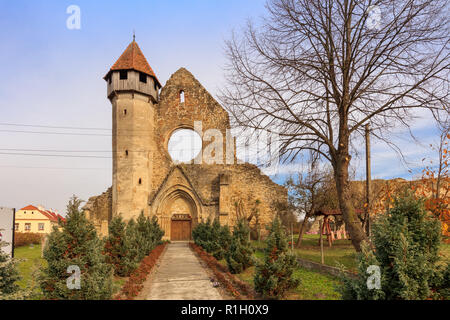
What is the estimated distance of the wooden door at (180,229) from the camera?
85.6 feet

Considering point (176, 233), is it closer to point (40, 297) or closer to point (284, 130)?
point (284, 130)

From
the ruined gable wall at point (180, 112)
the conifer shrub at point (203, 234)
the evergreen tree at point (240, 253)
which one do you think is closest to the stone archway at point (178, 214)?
the ruined gable wall at point (180, 112)

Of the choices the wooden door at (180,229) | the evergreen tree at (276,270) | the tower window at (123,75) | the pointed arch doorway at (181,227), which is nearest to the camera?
the evergreen tree at (276,270)

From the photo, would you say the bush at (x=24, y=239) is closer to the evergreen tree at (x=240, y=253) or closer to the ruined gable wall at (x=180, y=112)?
the ruined gable wall at (x=180, y=112)

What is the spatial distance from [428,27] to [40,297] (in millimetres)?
11955

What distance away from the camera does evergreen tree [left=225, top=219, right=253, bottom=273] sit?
35.9 feet

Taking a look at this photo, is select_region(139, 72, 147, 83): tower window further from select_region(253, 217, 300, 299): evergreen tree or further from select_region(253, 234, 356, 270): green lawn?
select_region(253, 217, 300, 299): evergreen tree

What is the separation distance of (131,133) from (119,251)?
14.9 m

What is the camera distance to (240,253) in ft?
36.4

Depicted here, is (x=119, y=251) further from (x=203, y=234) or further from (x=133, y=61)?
(x=133, y=61)

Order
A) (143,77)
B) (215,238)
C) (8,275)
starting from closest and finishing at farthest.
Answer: (8,275) → (215,238) → (143,77)

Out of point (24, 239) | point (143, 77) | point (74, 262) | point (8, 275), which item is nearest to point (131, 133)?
point (143, 77)

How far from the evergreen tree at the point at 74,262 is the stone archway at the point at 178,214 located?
61.9ft

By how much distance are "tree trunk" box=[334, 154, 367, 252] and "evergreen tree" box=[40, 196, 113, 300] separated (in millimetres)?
7022
